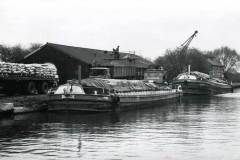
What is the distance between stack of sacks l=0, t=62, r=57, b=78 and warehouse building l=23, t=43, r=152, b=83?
15340 millimetres

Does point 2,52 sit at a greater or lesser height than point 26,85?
greater

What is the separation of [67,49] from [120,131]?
129ft

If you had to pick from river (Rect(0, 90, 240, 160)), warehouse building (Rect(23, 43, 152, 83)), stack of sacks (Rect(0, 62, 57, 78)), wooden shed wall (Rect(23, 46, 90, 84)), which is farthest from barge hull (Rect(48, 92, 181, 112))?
warehouse building (Rect(23, 43, 152, 83))

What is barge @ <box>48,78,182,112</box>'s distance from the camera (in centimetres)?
3578

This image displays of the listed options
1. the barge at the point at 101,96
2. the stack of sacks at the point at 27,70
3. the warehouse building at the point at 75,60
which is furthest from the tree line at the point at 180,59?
the stack of sacks at the point at 27,70

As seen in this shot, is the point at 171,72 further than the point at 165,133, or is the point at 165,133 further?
the point at 171,72

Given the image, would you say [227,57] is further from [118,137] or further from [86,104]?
[118,137]

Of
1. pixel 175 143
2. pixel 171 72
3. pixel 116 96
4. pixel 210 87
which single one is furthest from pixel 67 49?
pixel 175 143

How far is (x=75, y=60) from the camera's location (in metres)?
61.2

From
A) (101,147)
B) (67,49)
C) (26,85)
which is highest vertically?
(67,49)

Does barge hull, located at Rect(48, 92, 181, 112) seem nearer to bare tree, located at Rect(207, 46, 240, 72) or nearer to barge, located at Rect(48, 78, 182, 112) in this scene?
barge, located at Rect(48, 78, 182, 112)

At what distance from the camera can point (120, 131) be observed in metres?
26.1

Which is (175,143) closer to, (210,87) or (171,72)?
(210,87)

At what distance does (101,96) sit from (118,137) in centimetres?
1290
